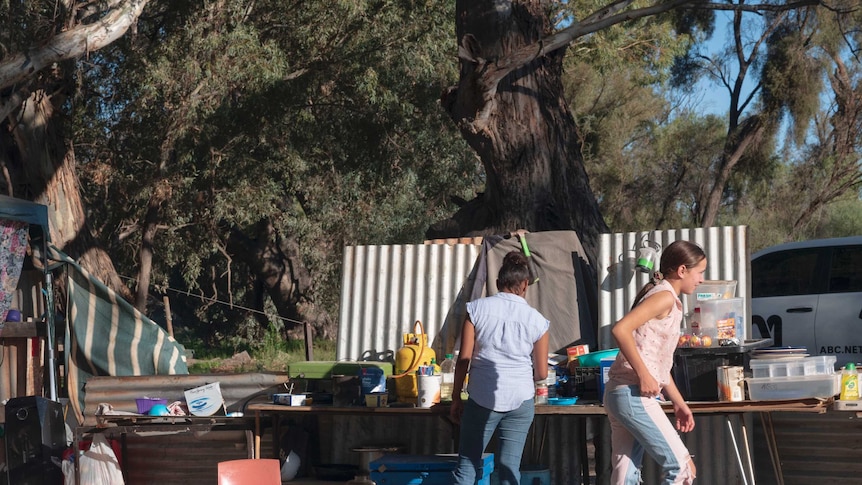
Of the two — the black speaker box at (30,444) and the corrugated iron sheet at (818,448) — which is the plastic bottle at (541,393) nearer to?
the corrugated iron sheet at (818,448)

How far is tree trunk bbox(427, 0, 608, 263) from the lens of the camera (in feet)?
Answer: 33.1

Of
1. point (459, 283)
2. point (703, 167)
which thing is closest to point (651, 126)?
point (703, 167)

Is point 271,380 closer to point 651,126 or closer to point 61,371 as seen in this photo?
point 61,371

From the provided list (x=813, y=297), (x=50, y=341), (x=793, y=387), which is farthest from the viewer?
(x=813, y=297)

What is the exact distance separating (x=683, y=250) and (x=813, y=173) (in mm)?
25508

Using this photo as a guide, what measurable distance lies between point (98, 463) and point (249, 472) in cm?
164

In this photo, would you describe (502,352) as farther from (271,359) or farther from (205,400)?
(271,359)

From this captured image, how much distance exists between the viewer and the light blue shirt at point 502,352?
5449mm

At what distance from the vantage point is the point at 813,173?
2855 cm

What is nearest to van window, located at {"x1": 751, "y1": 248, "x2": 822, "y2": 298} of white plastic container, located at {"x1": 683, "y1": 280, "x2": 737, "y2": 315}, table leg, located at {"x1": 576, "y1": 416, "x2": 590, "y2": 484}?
white plastic container, located at {"x1": 683, "y1": 280, "x2": 737, "y2": 315}

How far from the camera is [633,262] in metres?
7.40

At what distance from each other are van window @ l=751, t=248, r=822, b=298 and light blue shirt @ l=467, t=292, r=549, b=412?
5.42 meters

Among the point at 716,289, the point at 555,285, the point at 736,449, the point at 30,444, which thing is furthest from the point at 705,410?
the point at 30,444

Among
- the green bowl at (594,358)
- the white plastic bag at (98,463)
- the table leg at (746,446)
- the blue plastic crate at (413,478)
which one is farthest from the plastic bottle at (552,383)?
the white plastic bag at (98,463)
